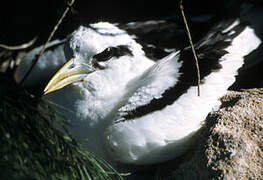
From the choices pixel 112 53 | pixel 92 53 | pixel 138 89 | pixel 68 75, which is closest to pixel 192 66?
pixel 138 89

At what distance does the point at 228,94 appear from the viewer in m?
2.10

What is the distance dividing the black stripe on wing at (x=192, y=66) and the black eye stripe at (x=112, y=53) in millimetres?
432

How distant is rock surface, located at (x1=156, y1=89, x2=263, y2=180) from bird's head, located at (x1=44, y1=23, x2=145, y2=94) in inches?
33.6

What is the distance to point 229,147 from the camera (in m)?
1.68

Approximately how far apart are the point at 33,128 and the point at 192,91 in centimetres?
98

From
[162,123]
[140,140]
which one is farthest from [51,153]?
[162,123]

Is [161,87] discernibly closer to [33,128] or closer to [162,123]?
[162,123]

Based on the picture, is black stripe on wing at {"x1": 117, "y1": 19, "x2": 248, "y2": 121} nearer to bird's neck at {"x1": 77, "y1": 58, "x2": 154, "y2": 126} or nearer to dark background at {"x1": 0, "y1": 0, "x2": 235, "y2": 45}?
bird's neck at {"x1": 77, "y1": 58, "x2": 154, "y2": 126}

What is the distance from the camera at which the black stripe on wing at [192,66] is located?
2.00 metres

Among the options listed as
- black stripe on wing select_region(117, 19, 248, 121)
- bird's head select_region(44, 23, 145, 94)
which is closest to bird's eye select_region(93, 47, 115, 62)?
bird's head select_region(44, 23, 145, 94)

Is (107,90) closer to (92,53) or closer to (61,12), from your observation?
(92,53)

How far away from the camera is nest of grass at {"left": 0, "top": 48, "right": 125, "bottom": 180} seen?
154 centimetres

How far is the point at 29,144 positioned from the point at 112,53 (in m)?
1.03

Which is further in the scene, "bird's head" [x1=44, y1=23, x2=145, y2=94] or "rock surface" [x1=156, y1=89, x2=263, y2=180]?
"bird's head" [x1=44, y1=23, x2=145, y2=94]
